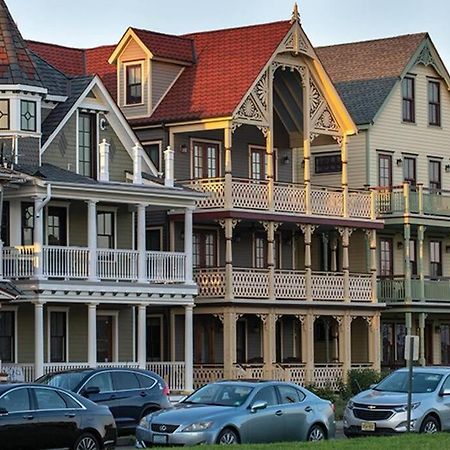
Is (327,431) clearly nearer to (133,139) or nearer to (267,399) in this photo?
(267,399)

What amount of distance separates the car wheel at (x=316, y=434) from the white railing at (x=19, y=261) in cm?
1382

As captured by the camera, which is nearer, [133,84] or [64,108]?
[64,108]

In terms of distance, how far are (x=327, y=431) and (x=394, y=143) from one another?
29058 mm

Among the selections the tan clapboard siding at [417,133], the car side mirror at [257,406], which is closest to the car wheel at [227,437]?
the car side mirror at [257,406]

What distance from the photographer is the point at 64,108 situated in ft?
159

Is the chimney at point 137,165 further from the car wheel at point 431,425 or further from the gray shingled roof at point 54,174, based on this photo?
the car wheel at point 431,425

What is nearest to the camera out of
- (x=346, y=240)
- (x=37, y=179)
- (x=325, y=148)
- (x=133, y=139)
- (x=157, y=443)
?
(x=157, y=443)

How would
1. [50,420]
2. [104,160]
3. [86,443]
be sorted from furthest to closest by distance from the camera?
[104,160] < [86,443] < [50,420]

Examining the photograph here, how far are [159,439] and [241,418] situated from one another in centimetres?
170

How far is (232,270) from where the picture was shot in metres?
52.0

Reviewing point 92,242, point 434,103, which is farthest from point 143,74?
point 434,103

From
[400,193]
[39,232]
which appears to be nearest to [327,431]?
[39,232]

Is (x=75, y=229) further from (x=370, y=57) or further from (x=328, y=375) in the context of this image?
(x=370, y=57)

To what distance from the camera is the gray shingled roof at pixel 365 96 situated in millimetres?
60500
